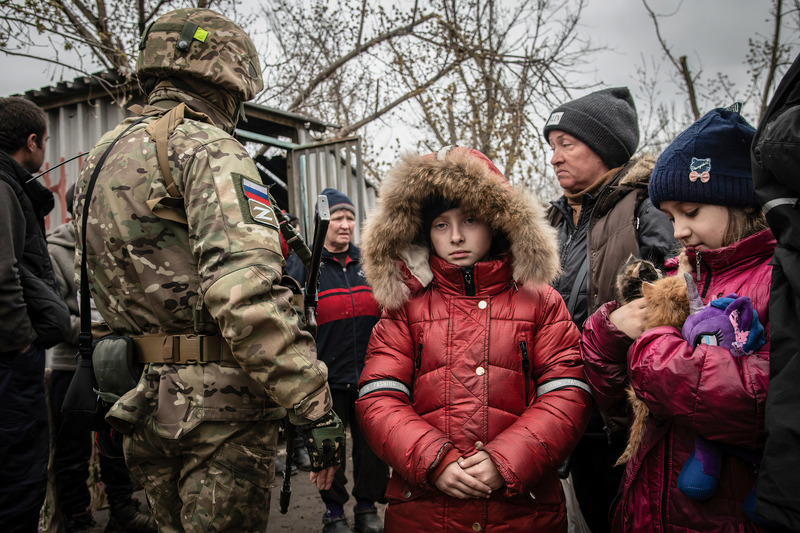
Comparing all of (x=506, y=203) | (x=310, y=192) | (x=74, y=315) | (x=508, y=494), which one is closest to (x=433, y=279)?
(x=506, y=203)

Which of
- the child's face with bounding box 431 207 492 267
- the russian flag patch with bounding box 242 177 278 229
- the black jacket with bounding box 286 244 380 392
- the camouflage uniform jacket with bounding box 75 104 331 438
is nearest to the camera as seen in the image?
the camouflage uniform jacket with bounding box 75 104 331 438

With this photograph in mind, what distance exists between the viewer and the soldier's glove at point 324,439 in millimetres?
1824

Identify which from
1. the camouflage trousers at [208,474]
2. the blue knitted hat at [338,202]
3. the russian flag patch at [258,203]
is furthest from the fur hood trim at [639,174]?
the blue knitted hat at [338,202]

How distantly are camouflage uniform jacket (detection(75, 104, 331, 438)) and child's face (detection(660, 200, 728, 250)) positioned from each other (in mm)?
1259

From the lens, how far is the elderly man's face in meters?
2.76

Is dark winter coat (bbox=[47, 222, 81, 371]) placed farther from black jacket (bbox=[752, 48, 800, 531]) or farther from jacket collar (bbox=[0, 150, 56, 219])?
black jacket (bbox=[752, 48, 800, 531])

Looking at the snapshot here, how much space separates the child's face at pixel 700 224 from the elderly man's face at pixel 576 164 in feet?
3.29

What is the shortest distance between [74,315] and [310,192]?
3.82 meters

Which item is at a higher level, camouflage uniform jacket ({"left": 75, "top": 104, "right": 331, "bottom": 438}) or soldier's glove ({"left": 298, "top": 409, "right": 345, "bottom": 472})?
camouflage uniform jacket ({"left": 75, "top": 104, "right": 331, "bottom": 438})

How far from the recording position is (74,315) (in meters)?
3.62

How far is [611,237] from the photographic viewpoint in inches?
98.0

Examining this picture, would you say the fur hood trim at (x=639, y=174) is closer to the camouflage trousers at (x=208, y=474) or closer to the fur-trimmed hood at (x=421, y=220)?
the fur-trimmed hood at (x=421, y=220)

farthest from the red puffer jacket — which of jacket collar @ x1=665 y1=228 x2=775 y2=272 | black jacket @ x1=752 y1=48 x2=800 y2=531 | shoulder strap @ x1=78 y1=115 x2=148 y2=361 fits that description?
shoulder strap @ x1=78 y1=115 x2=148 y2=361

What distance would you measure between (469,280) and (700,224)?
0.82m
